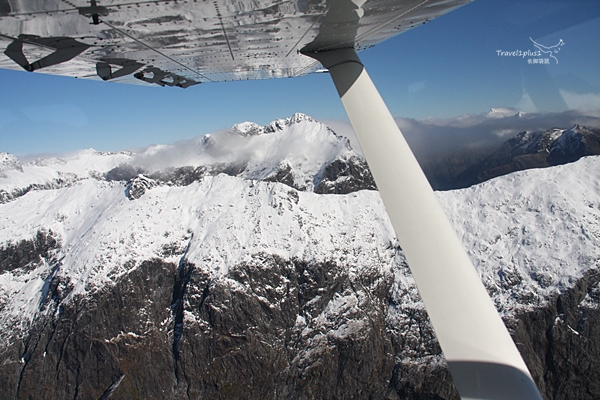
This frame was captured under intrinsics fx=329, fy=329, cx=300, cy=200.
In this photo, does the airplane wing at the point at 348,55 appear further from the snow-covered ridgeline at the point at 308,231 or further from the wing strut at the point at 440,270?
the snow-covered ridgeline at the point at 308,231

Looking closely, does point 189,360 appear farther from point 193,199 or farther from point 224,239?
point 193,199

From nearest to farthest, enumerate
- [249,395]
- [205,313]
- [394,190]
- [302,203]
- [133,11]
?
[133,11]
[394,190]
[249,395]
[205,313]
[302,203]

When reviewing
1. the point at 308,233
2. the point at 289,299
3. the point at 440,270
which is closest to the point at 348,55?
the point at 440,270

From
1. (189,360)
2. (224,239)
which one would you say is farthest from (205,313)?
(224,239)

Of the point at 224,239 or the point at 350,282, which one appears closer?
the point at 350,282

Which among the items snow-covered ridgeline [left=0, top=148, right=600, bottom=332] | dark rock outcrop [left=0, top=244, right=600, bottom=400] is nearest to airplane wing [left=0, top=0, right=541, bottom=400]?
snow-covered ridgeline [left=0, top=148, right=600, bottom=332]

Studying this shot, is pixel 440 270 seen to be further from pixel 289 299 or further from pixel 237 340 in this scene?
pixel 237 340

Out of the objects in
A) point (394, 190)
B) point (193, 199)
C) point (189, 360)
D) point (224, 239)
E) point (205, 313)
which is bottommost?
point (189, 360)
